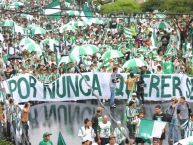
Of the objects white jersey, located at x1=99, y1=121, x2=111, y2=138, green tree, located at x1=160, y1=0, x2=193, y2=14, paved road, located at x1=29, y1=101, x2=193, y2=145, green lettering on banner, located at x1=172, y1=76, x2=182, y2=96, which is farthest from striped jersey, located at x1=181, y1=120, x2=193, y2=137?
green tree, located at x1=160, y1=0, x2=193, y2=14

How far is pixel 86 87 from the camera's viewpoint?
22891 millimetres

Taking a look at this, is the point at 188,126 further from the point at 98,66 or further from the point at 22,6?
the point at 22,6

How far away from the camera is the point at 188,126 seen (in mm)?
16844

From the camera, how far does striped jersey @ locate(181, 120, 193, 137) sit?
1666 centimetres

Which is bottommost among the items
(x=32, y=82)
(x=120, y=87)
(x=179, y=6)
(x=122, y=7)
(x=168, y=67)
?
(x=120, y=87)

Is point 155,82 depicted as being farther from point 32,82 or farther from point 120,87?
point 32,82

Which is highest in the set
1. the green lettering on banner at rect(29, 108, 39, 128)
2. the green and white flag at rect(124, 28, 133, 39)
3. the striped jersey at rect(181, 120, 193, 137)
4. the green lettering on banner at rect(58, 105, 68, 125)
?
the green and white flag at rect(124, 28, 133, 39)

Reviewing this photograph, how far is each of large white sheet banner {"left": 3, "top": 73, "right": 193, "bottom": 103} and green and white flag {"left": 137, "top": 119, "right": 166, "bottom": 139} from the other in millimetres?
6647

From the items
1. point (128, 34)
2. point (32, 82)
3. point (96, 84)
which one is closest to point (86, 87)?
point (96, 84)

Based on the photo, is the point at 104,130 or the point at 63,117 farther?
the point at 63,117

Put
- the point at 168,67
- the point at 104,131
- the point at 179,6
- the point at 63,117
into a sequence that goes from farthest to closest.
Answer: the point at 179,6, the point at 168,67, the point at 63,117, the point at 104,131

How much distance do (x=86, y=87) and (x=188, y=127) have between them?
662 centimetres

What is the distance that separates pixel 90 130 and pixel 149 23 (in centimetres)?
2338

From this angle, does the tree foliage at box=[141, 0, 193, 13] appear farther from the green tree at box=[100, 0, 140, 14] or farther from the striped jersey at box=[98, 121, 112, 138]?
the striped jersey at box=[98, 121, 112, 138]
